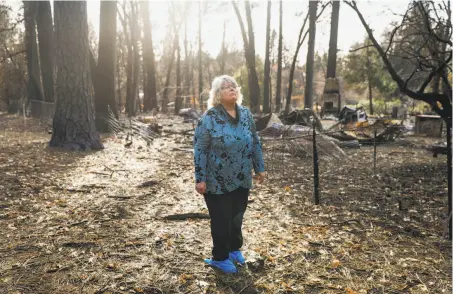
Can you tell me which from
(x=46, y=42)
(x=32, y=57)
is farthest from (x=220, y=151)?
(x=32, y=57)

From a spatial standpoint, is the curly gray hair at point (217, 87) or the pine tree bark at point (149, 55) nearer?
the curly gray hair at point (217, 87)

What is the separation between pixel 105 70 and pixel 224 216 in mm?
10670

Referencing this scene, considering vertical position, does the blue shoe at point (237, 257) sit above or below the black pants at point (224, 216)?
below

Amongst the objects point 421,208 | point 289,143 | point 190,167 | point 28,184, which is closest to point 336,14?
point 289,143

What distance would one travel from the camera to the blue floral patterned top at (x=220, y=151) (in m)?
3.21

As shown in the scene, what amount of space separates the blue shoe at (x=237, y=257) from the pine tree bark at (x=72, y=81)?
6.61 metres

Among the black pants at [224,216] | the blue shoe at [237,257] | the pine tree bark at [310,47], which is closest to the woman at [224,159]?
the black pants at [224,216]

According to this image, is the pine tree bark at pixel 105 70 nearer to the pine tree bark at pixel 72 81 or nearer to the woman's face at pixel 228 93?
the pine tree bark at pixel 72 81

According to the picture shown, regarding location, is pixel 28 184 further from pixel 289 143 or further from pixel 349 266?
pixel 289 143

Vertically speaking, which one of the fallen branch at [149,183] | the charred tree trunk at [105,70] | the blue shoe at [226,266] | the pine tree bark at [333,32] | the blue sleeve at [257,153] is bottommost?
the blue shoe at [226,266]

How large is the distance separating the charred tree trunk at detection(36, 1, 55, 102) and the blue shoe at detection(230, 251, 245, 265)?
1730cm

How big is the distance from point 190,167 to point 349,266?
203 inches

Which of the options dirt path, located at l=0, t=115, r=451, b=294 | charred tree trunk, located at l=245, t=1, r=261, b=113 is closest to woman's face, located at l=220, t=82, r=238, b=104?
dirt path, located at l=0, t=115, r=451, b=294

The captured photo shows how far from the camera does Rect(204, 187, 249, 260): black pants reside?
10.8 feet
